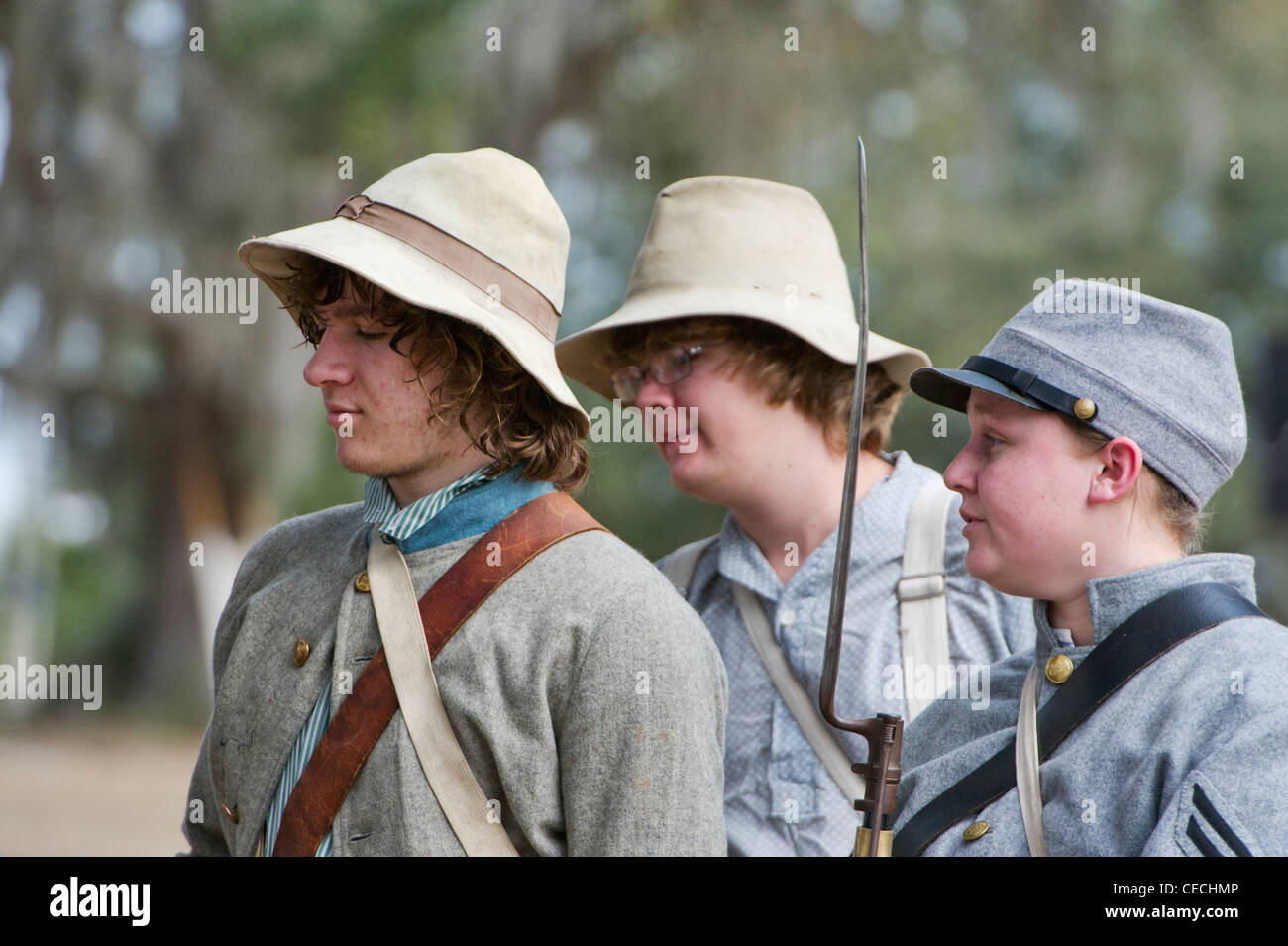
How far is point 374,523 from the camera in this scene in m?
2.54

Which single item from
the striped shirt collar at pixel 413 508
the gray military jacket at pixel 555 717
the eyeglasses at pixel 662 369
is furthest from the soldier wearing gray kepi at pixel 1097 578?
the eyeglasses at pixel 662 369

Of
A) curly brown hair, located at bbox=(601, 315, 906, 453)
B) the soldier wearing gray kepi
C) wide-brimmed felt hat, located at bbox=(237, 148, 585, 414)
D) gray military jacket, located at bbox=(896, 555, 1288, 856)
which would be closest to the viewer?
gray military jacket, located at bbox=(896, 555, 1288, 856)

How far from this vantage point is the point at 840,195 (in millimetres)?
14398

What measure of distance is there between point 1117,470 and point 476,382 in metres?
1.01

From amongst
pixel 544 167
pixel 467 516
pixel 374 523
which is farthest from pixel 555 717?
pixel 544 167

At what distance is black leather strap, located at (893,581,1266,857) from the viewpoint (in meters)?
2.12

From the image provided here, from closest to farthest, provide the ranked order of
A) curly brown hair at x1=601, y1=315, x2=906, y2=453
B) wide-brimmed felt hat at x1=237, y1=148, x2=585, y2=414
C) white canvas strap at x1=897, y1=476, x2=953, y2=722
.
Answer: wide-brimmed felt hat at x1=237, y1=148, x2=585, y2=414 < white canvas strap at x1=897, y1=476, x2=953, y2=722 < curly brown hair at x1=601, y1=315, x2=906, y2=453

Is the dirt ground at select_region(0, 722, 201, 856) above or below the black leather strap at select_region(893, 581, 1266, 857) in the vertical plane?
below

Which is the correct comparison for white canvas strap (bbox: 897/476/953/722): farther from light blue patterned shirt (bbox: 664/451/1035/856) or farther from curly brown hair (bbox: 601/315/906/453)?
curly brown hair (bbox: 601/315/906/453)

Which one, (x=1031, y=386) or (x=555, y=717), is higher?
(x=1031, y=386)

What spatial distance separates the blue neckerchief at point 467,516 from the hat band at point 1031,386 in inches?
30.2

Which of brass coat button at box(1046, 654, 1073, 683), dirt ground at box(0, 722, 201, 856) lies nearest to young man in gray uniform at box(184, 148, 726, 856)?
brass coat button at box(1046, 654, 1073, 683)

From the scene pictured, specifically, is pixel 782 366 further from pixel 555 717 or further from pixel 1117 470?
pixel 555 717

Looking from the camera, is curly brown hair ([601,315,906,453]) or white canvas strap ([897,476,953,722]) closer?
white canvas strap ([897,476,953,722])
